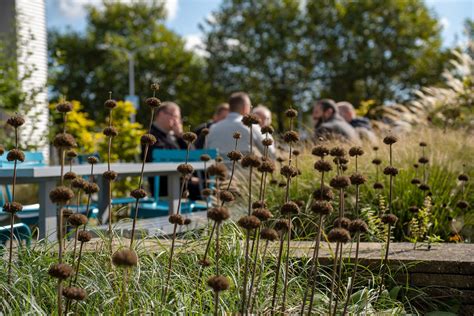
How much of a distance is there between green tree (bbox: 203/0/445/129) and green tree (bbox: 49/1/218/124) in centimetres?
272

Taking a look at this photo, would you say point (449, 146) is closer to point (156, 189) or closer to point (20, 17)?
point (156, 189)

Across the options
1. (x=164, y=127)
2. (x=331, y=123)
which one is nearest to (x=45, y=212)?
(x=164, y=127)

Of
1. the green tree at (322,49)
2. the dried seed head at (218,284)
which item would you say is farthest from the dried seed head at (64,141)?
the green tree at (322,49)

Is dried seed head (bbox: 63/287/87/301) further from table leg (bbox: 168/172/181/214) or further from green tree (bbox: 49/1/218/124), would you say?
green tree (bbox: 49/1/218/124)

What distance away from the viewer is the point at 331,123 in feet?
24.9

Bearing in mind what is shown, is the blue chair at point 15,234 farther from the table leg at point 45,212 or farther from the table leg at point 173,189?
the table leg at point 173,189

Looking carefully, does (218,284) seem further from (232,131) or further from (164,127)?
(164,127)

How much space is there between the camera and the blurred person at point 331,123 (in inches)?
285

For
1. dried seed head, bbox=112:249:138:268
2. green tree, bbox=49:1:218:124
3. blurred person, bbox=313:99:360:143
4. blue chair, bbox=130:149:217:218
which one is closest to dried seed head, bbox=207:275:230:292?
dried seed head, bbox=112:249:138:268

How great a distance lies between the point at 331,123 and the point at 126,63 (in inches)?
1299

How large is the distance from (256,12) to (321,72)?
4.86m

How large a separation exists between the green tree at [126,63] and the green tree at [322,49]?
107 inches

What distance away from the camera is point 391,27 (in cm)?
3350

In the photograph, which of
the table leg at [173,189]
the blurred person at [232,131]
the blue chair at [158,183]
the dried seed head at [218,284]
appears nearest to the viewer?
the dried seed head at [218,284]
